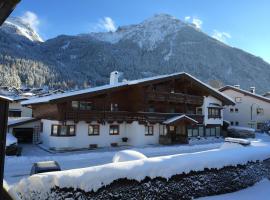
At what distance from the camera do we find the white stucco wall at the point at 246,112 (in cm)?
4942

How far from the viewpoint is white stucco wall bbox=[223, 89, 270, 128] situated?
162 feet

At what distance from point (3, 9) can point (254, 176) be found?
671 inches

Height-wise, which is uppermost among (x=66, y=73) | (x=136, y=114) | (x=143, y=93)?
(x=66, y=73)

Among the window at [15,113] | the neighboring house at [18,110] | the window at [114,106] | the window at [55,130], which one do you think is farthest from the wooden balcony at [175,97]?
the window at [15,113]

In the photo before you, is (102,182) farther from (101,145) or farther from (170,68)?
(170,68)

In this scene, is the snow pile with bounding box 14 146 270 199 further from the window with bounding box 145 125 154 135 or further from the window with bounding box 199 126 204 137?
the window with bounding box 199 126 204 137

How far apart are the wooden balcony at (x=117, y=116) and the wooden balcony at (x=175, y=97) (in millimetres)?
1913

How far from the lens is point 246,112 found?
5047cm

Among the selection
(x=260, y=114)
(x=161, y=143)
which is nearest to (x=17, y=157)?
(x=161, y=143)

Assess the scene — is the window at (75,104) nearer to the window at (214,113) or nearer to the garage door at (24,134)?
the garage door at (24,134)

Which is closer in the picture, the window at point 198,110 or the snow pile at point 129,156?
the snow pile at point 129,156

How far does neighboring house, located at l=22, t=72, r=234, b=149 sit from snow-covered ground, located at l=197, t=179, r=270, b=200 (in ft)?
57.1

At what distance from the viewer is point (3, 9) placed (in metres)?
3.57

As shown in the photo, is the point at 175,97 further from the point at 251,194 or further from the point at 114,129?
the point at 251,194
